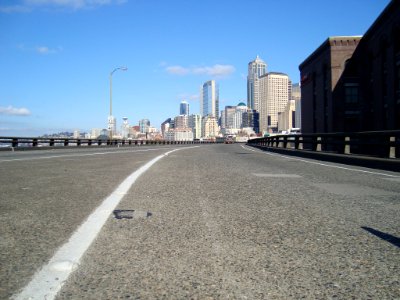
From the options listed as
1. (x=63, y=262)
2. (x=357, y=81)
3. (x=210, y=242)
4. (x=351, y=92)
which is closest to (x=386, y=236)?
(x=210, y=242)

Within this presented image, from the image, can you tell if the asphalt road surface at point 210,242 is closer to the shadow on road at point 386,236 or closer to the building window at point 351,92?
the shadow on road at point 386,236

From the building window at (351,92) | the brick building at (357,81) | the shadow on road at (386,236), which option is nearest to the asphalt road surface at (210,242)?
the shadow on road at (386,236)

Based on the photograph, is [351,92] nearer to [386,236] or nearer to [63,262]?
[386,236]

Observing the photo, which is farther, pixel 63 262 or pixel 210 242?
pixel 210 242

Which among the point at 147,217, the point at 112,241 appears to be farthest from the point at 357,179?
the point at 112,241

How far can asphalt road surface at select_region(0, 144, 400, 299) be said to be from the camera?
9.29 ft

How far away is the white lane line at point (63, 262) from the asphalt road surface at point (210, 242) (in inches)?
1.7

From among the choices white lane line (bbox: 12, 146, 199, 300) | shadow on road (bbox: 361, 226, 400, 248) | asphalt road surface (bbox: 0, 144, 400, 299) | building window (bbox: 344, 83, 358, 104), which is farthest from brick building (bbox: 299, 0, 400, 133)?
white lane line (bbox: 12, 146, 199, 300)

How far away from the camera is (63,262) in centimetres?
326

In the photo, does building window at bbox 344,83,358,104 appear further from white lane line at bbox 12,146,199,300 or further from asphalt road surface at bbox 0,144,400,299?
white lane line at bbox 12,146,199,300

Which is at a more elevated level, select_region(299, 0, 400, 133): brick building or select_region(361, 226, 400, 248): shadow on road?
select_region(299, 0, 400, 133): brick building

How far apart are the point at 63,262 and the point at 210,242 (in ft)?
4.70

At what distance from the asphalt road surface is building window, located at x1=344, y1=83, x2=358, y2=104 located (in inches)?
1915

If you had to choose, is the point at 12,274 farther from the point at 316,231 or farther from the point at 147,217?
the point at 316,231
